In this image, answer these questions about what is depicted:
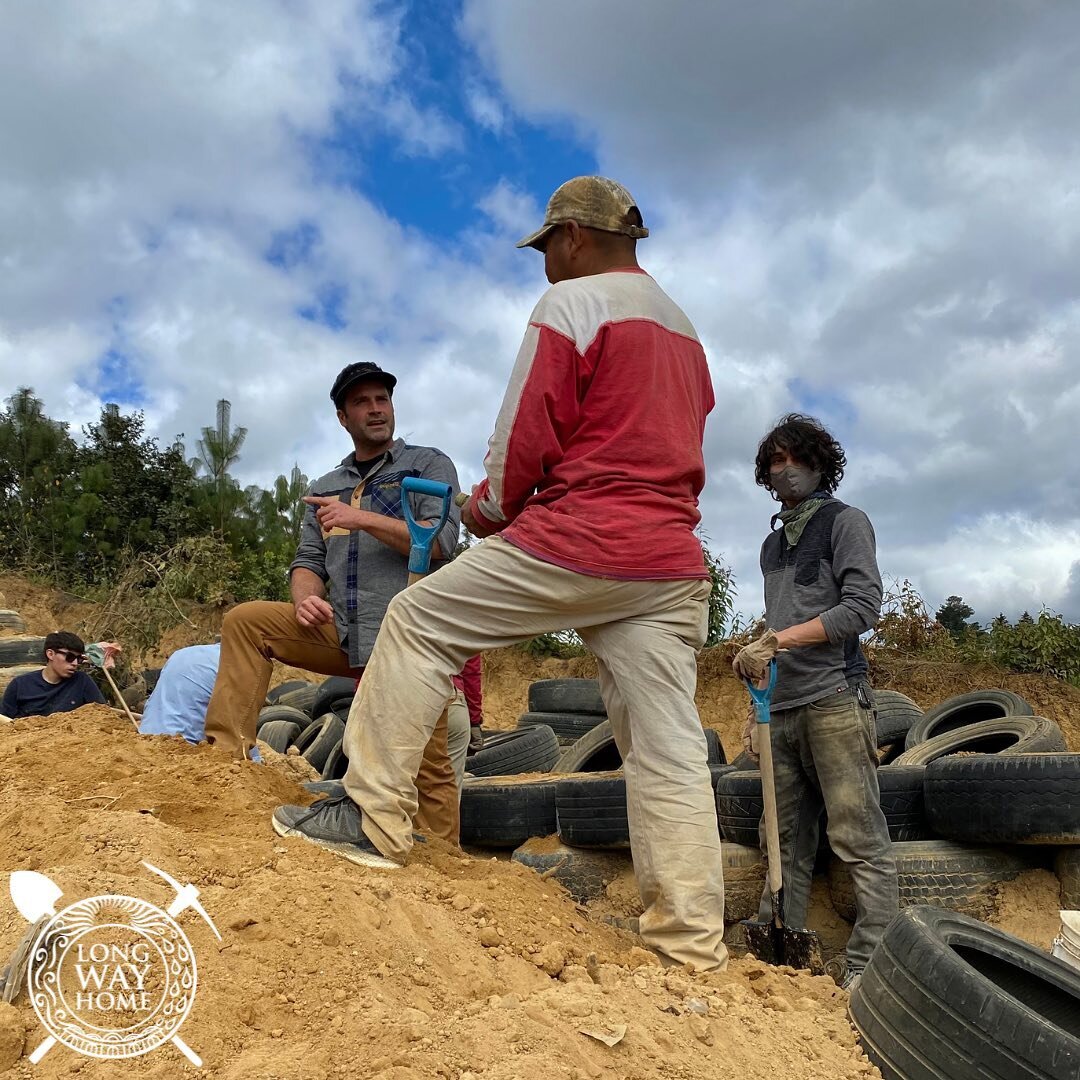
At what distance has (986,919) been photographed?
4438 mm

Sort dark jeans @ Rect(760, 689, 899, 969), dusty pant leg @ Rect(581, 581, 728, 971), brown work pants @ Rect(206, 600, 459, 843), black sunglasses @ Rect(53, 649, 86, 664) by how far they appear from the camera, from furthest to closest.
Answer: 1. black sunglasses @ Rect(53, 649, 86, 664)
2. brown work pants @ Rect(206, 600, 459, 843)
3. dark jeans @ Rect(760, 689, 899, 969)
4. dusty pant leg @ Rect(581, 581, 728, 971)

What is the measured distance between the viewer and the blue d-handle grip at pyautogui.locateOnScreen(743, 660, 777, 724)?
13.0ft

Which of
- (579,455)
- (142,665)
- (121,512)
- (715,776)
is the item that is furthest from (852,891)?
(121,512)

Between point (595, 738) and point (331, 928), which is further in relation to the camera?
point (595, 738)

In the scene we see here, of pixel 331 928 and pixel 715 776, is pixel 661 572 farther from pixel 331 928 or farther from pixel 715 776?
pixel 715 776

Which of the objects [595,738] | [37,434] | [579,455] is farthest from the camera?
[37,434]

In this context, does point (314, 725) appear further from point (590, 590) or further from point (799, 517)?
point (590, 590)

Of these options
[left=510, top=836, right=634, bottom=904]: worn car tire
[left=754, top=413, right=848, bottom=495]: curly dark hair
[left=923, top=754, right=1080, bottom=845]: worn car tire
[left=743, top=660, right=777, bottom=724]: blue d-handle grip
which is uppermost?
[left=754, top=413, right=848, bottom=495]: curly dark hair

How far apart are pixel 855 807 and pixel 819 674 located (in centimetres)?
53

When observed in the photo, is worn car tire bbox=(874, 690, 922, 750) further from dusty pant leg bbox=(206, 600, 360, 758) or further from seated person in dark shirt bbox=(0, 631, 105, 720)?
seated person in dark shirt bbox=(0, 631, 105, 720)

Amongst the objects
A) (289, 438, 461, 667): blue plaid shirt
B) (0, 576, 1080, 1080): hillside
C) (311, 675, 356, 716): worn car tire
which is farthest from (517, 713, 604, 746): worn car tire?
(0, 576, 1080, 1080): hillside

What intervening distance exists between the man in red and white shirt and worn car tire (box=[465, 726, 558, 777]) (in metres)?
3.53

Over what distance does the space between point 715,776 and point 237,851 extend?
3.19 m

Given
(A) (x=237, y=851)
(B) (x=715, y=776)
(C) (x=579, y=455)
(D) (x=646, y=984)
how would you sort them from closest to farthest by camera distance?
(D) (x=646, y=984)
(A) (x=237, y=851)
(C) (x=579, y=455)
(B) (x=715, y=776)
